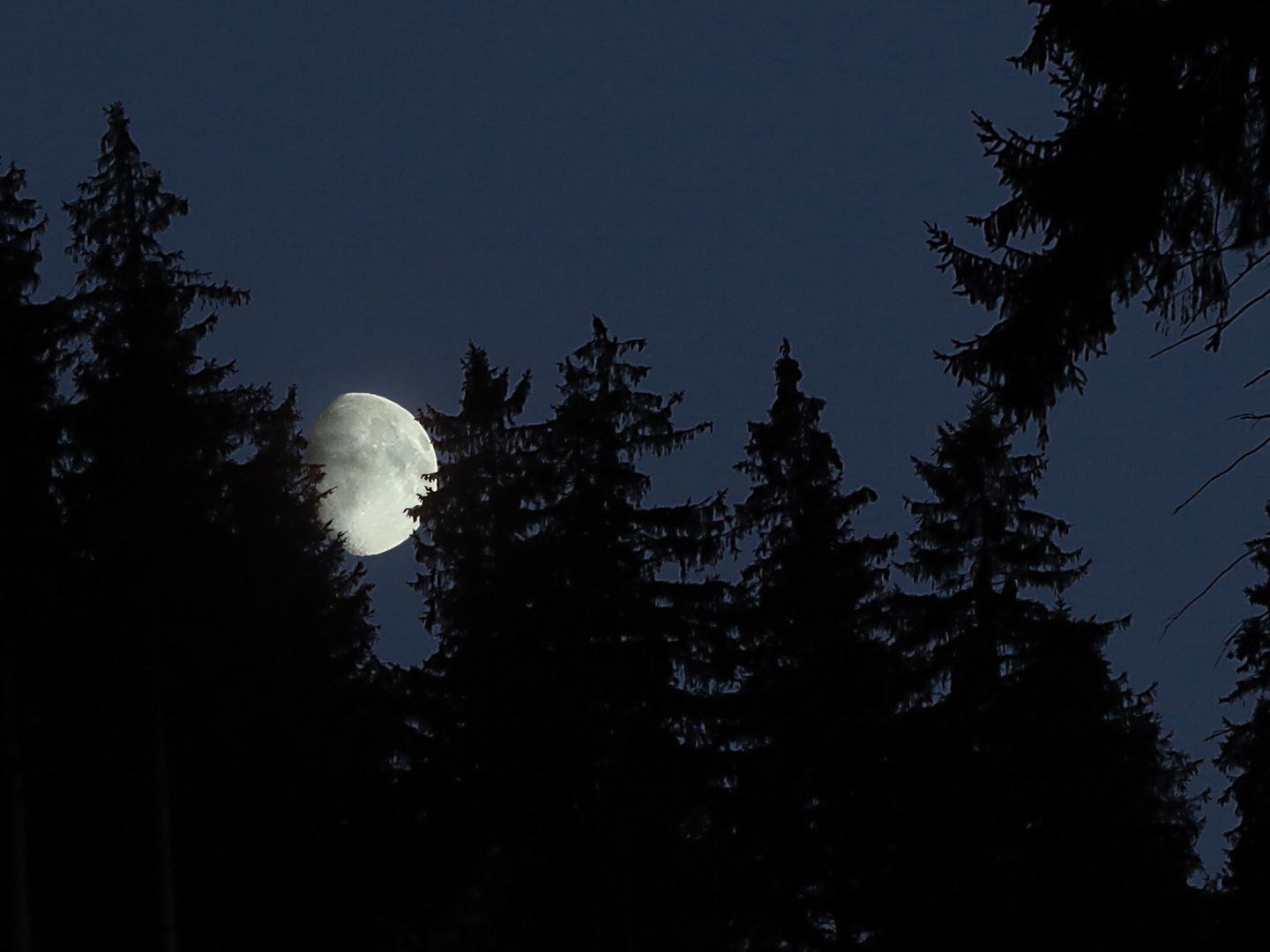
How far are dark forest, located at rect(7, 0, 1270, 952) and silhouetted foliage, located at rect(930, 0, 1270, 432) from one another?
1087 centimetres

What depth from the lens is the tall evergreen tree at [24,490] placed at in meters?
18.9

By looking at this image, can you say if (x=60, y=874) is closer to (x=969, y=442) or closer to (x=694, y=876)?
(x=694, y=876)

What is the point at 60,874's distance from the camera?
21078mm

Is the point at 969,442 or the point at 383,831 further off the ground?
the point at 969,442

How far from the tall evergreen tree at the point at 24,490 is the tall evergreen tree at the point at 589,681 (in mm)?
7469

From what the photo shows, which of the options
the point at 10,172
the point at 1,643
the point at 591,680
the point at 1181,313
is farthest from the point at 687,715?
the point at 1181,313

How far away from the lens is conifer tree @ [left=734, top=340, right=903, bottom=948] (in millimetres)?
25250

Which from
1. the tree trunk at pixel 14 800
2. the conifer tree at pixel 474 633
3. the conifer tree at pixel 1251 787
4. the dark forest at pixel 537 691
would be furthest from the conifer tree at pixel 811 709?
the tree trunk at pixel 14 800

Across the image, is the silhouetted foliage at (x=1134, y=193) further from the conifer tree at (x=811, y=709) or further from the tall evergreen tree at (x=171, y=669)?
the conifer tree at (x=811, y=709)

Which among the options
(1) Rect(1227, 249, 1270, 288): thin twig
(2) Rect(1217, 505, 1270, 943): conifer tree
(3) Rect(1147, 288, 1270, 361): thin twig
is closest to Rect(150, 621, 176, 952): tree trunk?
(3) Rect(1147, 288, 1270, 361): thin twig

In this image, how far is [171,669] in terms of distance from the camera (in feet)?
67.3

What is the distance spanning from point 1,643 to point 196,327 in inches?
244

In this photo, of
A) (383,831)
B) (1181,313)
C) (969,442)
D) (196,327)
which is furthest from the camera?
(969,442)

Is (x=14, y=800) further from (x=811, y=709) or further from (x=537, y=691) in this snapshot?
(x=811, y=709)
